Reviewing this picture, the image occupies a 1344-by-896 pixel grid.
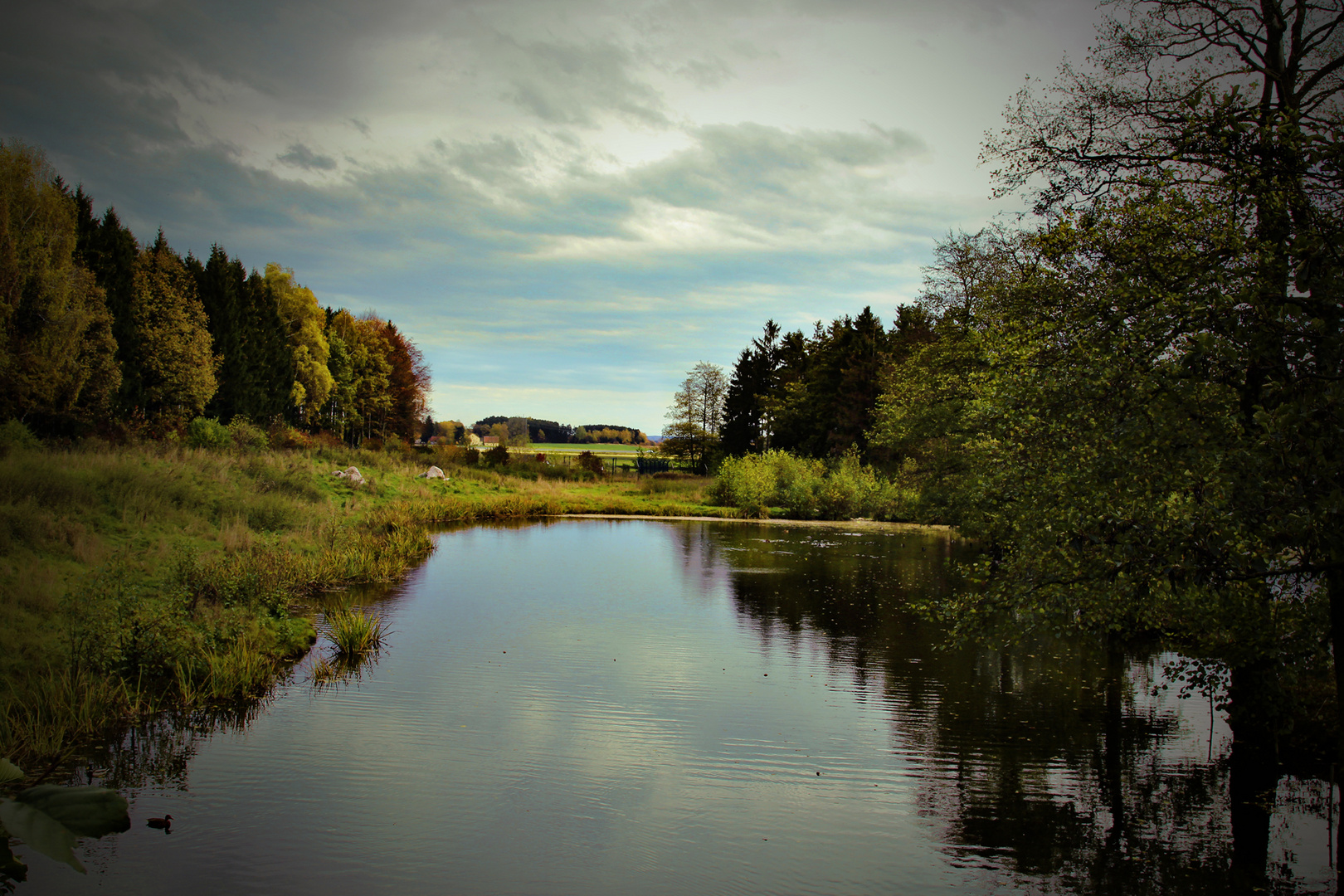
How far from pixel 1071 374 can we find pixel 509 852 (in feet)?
20.3

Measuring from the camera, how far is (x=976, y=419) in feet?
43.2

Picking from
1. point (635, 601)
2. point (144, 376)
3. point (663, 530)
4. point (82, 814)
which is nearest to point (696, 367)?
point (663, 530)

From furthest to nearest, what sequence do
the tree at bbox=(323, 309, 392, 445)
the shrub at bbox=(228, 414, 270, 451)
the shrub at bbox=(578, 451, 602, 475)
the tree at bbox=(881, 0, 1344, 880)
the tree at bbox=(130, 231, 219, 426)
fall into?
the shrub at bbox=(578, 451, 602, 475) < the tree at bbox=(323, 309, 392, 445) < the shrub at bbox=(228, 414, 270, 451) < the tree at bbox=(130, 231, 219, 426) < the tree at bbox=(881, 0, 1344, 880)

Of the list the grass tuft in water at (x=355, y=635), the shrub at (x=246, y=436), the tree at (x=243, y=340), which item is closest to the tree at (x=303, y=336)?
the tree at (x=243, y=340)

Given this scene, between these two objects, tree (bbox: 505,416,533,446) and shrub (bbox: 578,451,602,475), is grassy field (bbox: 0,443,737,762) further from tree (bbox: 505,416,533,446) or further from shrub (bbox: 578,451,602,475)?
tree (bbox: 505,416,533,446)

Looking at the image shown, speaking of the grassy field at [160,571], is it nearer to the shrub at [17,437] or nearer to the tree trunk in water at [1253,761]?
the shrub at [17,437]

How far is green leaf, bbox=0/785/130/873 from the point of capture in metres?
1.15

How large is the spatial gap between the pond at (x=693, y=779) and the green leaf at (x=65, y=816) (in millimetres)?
5383

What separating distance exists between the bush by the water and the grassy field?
1863cm

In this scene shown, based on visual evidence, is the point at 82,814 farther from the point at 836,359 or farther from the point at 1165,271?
the point at 836,359

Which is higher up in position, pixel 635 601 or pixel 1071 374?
pixel 1071 374

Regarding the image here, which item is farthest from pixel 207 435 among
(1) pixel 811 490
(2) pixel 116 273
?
(1) pixel 811 490

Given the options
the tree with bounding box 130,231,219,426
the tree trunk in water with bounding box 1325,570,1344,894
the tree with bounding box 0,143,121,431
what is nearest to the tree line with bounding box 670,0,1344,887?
the tree trunk in water with bounding box 1325,570,1344,894

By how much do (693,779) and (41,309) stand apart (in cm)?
2613
